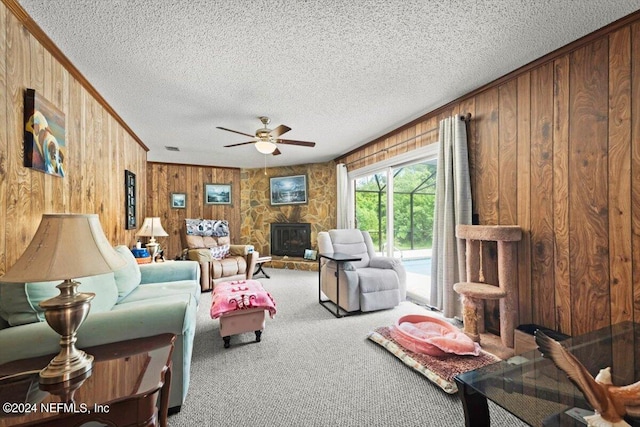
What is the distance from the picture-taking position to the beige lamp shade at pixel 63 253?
1064mm

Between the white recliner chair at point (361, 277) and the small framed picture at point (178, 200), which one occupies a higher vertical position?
the small framed picture at point (178, 200)

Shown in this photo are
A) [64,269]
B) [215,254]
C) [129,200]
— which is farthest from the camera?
[215,254]

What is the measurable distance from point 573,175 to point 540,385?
164cm

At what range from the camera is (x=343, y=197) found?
17.0 feet

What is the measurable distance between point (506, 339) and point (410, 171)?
7.89ft

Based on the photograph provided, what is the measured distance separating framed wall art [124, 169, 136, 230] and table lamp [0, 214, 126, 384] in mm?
2927

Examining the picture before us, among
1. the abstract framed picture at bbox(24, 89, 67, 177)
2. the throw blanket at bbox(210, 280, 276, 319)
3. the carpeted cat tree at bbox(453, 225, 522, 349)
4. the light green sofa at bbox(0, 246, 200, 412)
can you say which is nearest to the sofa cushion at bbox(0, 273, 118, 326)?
the light green sofa at bbox(0, 246, 200, 412)

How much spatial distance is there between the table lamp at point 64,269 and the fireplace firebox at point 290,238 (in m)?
4.79

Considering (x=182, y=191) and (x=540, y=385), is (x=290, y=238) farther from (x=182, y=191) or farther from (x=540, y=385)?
(x=540, y=385)

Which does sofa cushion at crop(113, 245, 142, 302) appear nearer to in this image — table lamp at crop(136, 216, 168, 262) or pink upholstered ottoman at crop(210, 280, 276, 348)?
pink upholstered ottoman at crop(210, 280, 276, 348)

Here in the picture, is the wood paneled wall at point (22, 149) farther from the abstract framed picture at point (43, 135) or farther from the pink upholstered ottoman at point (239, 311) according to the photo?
the pink upholstered ottoman at point (239, 311)

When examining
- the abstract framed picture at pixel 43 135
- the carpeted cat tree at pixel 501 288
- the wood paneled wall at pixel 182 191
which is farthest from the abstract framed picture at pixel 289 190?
the abstract framed picture at pixel 43 135

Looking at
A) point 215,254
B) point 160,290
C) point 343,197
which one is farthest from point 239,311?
point 343,197

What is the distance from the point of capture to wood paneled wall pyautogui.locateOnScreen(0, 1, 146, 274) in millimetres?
1510
